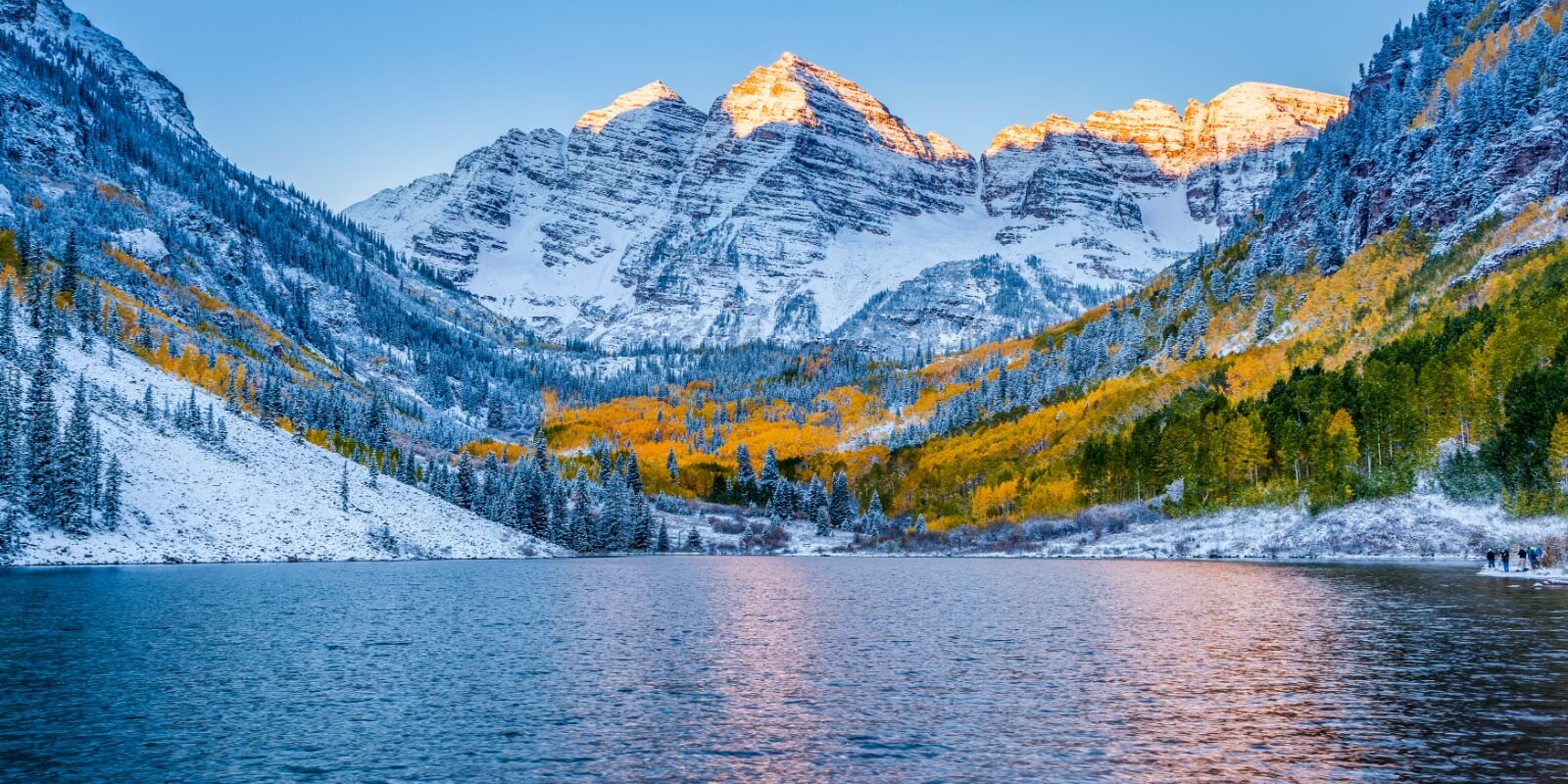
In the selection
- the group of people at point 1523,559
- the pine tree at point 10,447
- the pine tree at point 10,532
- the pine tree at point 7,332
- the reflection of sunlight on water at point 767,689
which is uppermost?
the pine tree at point 7,332

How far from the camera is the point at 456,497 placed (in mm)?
182250

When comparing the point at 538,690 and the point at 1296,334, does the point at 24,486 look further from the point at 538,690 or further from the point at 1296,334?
the point at 1296,334

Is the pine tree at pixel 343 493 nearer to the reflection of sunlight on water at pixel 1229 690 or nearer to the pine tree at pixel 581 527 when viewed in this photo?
the pine tree at pixel 581 527

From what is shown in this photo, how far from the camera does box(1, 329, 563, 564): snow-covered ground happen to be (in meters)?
114

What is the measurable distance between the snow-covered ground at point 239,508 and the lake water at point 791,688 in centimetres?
4173

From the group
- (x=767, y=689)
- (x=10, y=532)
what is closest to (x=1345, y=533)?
(x=767, y=689)

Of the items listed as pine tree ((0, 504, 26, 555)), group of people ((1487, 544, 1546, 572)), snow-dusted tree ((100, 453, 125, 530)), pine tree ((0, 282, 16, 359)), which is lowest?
group of people ((1487, 544, 1546, 572))

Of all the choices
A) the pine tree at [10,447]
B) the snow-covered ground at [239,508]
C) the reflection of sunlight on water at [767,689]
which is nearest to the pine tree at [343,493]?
the snow-covered ground at [239,508]

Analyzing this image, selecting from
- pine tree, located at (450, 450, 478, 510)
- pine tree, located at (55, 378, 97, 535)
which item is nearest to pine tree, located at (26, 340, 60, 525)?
pine tree, located at (55, 378, 97, 535)

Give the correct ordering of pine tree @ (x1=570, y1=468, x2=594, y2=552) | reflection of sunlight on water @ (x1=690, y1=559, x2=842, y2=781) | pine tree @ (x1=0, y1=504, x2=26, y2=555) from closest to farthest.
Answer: reflection of sunlight on water @ (x1=690, y1=559, x2=842, y2=781) → pine tree @ (x1=0, y1=504, x2=26, y2=555) → pine tree @ (x1=570, y1=468, x2=594, y2=552)

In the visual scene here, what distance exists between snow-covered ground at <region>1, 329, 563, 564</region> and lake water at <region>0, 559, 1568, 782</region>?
4173cm

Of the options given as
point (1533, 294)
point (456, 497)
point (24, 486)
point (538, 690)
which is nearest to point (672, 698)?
point (538, 690)

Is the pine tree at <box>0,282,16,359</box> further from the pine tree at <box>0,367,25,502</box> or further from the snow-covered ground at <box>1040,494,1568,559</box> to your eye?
the snow-covered ground at <box>1040,494,1568,559</box>

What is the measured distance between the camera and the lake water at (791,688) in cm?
2720
